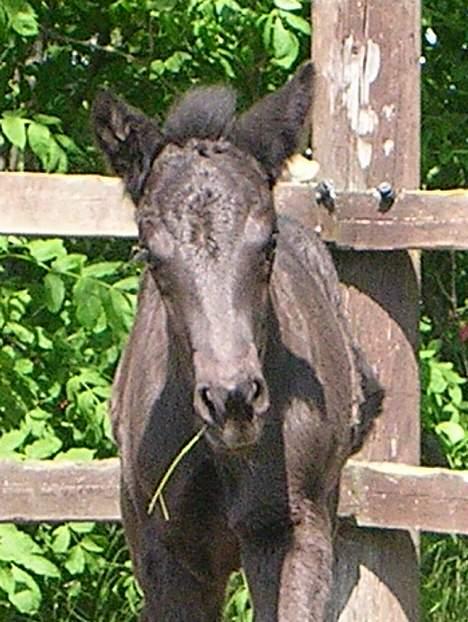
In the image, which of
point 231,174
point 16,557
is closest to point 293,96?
point 231,174

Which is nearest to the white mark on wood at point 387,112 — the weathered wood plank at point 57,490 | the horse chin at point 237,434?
the weathered wood plank at point 57,490

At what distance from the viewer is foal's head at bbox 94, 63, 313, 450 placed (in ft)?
13.6

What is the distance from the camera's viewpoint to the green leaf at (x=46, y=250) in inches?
240

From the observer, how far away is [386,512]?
19.0ft

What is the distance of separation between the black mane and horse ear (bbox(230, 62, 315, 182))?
0.03 m

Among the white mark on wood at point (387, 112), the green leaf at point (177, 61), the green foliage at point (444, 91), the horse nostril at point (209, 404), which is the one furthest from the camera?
the green foliage at point (444, 91)

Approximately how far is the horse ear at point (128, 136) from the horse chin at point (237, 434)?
0.67m

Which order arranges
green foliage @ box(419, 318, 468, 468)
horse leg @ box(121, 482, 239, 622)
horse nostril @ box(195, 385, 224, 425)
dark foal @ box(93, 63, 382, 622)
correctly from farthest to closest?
1. green foliage @ box(419, 318, 468, 468)
2. horse leg @ box(121, 482, 239, 622)
3. dark foal @ box(93, 63, 382, 622)
4. horse nostril @ box(195, 385, 224, 425)

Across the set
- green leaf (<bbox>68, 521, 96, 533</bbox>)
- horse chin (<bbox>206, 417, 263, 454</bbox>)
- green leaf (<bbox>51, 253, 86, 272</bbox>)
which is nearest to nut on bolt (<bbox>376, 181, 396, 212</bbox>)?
green leaf (<bbox>51, 253, 86, 272</bbox>)

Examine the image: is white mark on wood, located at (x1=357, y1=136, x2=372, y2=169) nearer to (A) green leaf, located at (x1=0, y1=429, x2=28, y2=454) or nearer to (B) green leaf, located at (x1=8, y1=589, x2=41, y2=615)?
(A) green leaf, located at (x1=0, y1=429, x2=28, y2=454)

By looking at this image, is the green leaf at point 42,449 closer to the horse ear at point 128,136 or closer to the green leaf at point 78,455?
the green leaf at point 78,455

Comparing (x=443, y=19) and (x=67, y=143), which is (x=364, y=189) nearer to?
(x=67, y=143)

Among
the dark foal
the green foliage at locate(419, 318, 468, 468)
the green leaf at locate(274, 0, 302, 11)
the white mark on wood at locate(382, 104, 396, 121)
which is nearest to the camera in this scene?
the dark foal

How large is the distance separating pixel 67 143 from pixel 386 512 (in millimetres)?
1592
